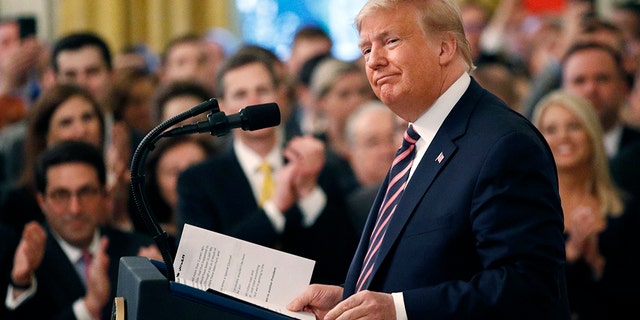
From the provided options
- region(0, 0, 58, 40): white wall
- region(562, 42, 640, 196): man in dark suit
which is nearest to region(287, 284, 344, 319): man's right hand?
region(562, 42, 640, 196): man in dark suit

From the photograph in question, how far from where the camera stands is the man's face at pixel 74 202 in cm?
450

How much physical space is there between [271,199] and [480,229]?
7.43 feet

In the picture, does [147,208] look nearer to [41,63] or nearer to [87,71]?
[87,71]

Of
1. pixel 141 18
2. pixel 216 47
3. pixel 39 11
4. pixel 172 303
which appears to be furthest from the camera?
pixel 141 18

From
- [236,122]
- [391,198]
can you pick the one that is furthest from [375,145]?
[236,122]

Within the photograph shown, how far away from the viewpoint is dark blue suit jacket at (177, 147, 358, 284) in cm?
432

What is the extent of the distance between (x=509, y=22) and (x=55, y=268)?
6351 millimetres

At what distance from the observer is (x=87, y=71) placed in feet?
21.8

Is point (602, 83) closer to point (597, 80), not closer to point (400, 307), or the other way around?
point (597, 80)

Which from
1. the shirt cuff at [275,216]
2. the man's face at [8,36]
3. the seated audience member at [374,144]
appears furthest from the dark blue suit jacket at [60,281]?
the man's face at [8,36]

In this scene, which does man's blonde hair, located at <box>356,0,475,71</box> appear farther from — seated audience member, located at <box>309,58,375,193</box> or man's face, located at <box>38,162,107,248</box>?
seated audience member, located at <box>309,58,375,193</box>

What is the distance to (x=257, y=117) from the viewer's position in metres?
2.36

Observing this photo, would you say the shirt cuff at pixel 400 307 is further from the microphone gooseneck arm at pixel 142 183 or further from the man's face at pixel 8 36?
the man's face at pixel 8 36

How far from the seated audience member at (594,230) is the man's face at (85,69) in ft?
9.27
